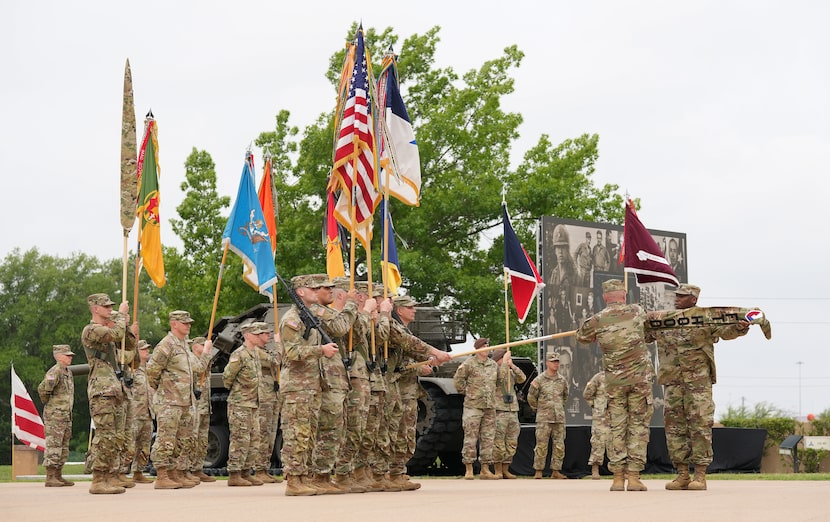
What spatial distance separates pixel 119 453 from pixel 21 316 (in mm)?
45724

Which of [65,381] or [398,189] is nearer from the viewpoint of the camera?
[398,189]

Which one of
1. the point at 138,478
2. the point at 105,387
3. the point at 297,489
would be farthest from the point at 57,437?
the point at 297,489

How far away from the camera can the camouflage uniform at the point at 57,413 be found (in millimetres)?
14852

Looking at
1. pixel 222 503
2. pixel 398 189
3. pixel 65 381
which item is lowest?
pixel 222 503

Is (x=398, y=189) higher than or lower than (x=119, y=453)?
higher

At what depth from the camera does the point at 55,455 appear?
14.8 metres

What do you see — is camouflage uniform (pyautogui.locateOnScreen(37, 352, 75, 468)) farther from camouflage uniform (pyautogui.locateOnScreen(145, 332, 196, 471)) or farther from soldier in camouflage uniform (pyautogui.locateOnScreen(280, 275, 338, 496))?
soldier in camouflage uniform (pyautogui.locateOnScreen(280, 275, 338, 496))

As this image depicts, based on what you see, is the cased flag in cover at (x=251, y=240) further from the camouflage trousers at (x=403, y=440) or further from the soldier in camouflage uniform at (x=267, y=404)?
the camouflage trousers at (x=403, y=440)

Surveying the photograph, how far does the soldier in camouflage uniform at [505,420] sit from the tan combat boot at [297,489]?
23.3 ft

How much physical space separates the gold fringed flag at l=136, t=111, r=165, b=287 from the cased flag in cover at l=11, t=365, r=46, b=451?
349 inches

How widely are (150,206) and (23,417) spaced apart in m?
9.84

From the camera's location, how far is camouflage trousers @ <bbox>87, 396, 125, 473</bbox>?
10.9 meters

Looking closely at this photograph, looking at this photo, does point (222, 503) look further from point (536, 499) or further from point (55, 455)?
point (55, 455)

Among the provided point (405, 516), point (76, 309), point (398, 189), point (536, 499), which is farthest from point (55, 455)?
point (76, 309)
